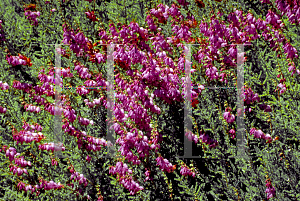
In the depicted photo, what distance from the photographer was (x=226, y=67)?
11.3 feet

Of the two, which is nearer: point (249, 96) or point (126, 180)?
point (126, 180)

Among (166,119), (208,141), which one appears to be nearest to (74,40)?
(166,119)

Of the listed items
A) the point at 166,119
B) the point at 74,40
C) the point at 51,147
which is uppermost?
the point at 74,40

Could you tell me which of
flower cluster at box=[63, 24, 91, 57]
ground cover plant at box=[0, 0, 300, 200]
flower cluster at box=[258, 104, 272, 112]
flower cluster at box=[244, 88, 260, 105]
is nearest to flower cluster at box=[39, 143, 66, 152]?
ground cover plant at box=[0, 0, 300, 200]

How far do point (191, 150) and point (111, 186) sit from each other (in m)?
1.16

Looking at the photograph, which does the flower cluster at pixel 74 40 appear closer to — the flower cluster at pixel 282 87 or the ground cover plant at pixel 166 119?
the ground cover plant at pixel 166 119

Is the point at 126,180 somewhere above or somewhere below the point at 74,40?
below

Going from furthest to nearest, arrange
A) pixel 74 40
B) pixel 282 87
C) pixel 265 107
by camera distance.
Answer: pixel 74 40 → pixel 265 107 → pixel 282 87

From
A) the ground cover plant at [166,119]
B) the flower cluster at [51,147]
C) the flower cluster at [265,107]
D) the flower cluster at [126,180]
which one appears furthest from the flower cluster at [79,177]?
the flower cluster at [265,107]

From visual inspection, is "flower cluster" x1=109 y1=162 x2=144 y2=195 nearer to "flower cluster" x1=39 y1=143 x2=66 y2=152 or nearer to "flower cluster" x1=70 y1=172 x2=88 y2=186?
"flower cluster" x1=70 y1=172 x2=88 y2=186

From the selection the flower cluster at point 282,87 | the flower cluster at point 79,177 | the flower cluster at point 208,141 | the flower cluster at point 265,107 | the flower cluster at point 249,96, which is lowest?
the flower cluster at point 79,177

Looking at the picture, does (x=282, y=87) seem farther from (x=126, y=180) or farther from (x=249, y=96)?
(x=126, y=180)

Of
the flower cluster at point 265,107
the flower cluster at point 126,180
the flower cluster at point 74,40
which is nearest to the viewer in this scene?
the flower cluster at point 126,180

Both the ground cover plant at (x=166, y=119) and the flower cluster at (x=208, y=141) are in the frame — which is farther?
the flower cluster at (x=208, y=141)
